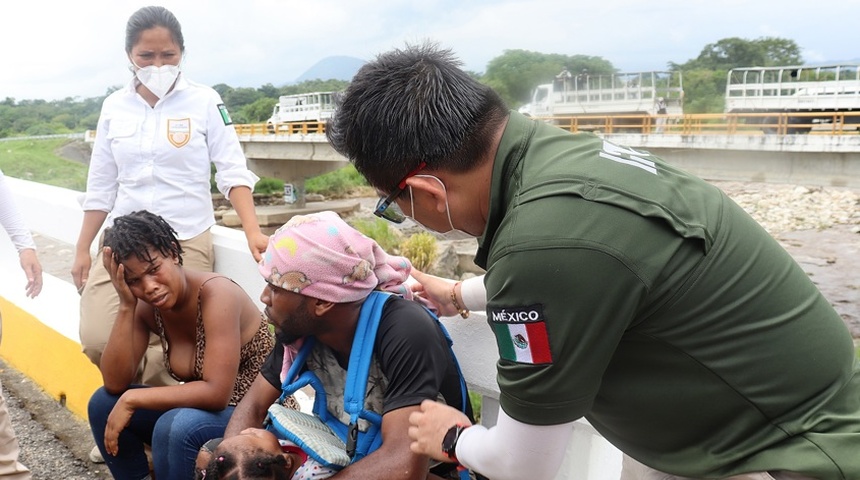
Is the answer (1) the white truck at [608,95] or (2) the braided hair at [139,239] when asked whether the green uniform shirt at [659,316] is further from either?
(1) the white truck at [608,95]

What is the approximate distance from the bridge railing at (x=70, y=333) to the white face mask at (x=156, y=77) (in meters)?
0.69

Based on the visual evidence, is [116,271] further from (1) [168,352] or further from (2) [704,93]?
(2) [704,93]

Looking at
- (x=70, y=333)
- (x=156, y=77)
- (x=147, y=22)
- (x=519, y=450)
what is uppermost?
(x=147, y=22)

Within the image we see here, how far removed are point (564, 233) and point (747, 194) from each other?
88.4 ft

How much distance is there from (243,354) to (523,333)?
5.33 feet

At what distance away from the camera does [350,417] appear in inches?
77.5

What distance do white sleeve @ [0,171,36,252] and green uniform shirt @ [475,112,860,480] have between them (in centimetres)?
273

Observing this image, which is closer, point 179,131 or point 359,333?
point 359,333

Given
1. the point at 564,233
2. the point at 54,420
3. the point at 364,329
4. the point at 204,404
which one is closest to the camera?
the point at 564,233

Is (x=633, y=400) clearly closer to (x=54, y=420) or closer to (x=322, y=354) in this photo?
(x=322, y=354)

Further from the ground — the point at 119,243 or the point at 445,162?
the point at 445,162

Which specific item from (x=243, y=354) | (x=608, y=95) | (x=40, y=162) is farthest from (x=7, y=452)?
(x=40, y=162)

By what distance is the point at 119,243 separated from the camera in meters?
2.46

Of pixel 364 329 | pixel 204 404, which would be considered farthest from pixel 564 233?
pixel 204 404
